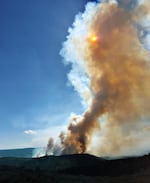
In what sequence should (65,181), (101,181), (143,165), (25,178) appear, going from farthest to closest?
(143,165), (101,181), (65,181), (25,178)

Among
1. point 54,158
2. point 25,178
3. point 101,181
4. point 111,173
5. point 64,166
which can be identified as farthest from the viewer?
point 54,158

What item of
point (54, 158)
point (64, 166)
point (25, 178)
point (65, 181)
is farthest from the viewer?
point (54, 158)

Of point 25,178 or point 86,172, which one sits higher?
point 86,172

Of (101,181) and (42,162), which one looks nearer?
(101,181)

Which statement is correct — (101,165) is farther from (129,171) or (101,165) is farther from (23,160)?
(23,160)

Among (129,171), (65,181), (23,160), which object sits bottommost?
(65,181)

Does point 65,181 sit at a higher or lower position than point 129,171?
lower

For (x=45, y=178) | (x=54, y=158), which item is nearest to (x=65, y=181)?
(x=45, y=178)

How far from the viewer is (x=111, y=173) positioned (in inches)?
3086

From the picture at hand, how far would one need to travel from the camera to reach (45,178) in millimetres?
55469

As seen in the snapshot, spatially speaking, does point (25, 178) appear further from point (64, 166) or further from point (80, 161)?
point (80, 161)

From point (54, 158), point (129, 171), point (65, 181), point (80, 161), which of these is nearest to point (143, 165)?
point (129, 171)

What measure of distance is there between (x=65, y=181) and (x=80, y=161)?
40808 millimetres

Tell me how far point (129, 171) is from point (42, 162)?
27.1 meters
